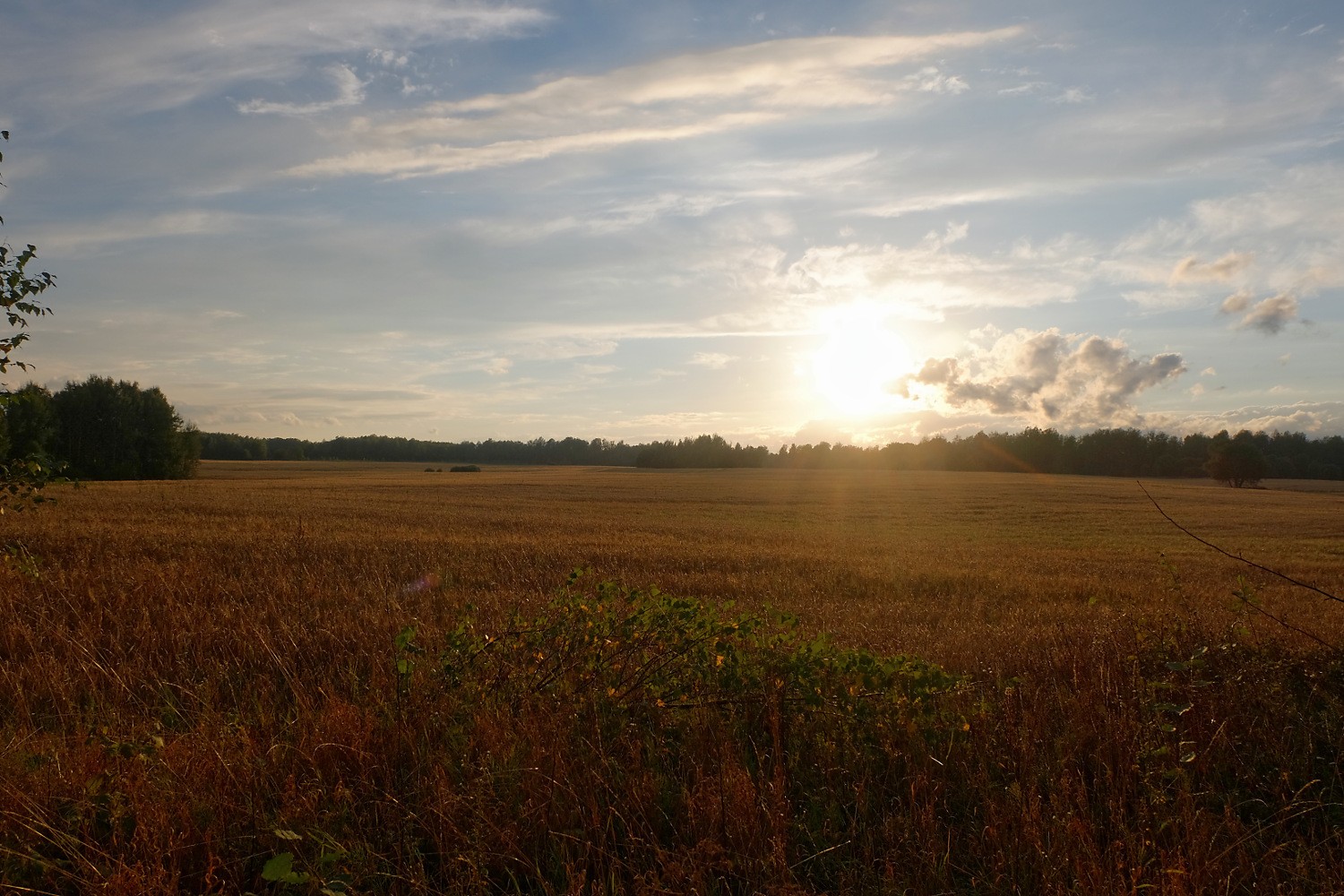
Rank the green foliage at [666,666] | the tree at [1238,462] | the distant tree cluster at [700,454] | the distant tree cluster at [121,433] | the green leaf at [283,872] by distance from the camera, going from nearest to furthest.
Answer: the green leaf at [283,872] < the green foliage at [666,666] < the tree at [1238,462] < the distant tree cluster at [121,433] < the distant tree cluster at [700,454]

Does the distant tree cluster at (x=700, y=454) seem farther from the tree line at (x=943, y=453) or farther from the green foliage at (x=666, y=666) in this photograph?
the green foliage at (x=666, y=666)

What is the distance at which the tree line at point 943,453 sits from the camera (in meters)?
96.5

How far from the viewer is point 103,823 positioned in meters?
3.97

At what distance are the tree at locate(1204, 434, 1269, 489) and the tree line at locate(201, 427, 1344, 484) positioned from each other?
0.28 feet

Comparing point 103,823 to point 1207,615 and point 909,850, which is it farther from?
point 1207,615

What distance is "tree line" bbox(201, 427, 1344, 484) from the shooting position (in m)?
96.5

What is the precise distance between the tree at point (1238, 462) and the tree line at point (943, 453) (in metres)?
0.09

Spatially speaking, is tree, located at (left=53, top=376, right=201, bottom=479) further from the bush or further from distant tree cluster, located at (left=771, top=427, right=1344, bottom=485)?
the bush

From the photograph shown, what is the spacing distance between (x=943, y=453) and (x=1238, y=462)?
37389 millimetres

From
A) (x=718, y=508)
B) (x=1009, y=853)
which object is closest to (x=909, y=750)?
(x=1009, y=853)

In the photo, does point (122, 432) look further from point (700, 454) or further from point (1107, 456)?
point (1107, 456)

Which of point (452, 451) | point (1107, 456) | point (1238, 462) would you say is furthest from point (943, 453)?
point (452, 451)

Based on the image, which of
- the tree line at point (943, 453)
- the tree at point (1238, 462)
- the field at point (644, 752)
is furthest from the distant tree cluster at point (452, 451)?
the field at point (644, 752)

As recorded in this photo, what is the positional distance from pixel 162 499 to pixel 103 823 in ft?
107
